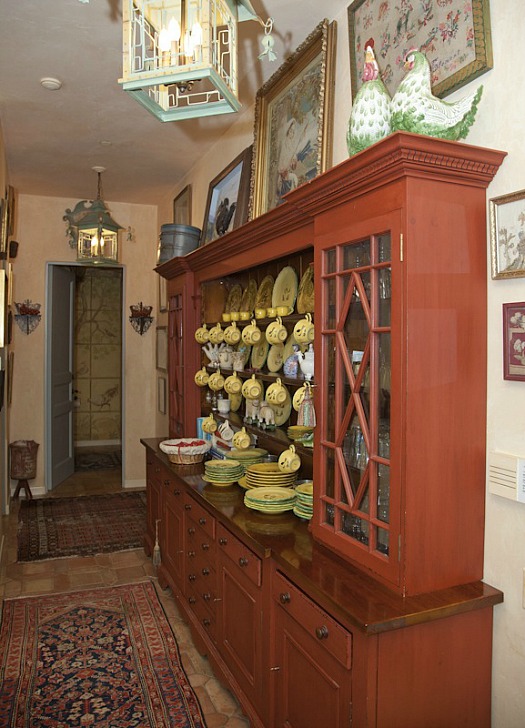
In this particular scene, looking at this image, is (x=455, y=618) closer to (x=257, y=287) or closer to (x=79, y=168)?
(x=257, y=287)

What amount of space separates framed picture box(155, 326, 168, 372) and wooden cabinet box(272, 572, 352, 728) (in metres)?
4.21

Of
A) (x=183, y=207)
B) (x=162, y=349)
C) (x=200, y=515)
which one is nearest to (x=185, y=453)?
(x=200, y=515)

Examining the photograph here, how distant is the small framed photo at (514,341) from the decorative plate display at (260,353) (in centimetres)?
184

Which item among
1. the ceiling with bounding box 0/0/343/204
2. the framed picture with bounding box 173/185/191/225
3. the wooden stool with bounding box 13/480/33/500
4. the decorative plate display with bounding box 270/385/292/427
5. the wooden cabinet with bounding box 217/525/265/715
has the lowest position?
the wooden stool with bounding box 13/480/33/500

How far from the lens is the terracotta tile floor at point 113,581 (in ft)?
8.47

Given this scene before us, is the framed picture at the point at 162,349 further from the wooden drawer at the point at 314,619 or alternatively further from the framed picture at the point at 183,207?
the wooden drawer at the point at 314,619

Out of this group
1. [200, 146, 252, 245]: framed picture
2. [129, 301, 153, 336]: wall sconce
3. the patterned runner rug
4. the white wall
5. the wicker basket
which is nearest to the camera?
the white wall

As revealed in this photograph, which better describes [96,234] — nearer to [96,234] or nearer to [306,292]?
[96,234]

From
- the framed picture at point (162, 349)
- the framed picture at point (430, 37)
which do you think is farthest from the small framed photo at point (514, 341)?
the framed picture at point (162, 349)

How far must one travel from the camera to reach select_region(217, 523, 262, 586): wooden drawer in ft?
7.25

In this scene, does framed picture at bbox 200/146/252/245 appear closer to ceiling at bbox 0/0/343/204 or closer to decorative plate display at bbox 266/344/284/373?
ceiling at bbox 0/0/343/204

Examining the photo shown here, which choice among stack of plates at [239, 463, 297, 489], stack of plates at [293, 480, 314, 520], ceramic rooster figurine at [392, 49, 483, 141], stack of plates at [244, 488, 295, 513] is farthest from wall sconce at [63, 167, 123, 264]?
ceramic rooster figurine at [392, 49, 483, 141]

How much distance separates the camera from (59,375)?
6.53 m

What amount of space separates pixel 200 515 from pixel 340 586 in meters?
1.30
